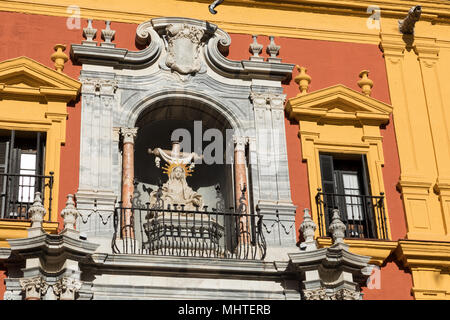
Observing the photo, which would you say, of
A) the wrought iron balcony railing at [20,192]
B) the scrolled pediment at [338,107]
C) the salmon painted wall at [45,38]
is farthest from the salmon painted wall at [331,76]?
the wrought iron balcony railing at [20,192]

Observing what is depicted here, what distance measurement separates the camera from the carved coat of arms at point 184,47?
1691cm

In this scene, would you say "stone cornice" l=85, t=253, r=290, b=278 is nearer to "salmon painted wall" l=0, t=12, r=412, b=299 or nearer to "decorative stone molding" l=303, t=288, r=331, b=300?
"decorative stone molding" l=303, t=288, r=331, b=300

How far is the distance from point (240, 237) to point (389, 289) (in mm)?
2283

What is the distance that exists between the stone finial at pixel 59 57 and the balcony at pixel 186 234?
262cm

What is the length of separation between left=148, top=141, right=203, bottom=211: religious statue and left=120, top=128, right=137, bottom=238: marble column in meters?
0.42

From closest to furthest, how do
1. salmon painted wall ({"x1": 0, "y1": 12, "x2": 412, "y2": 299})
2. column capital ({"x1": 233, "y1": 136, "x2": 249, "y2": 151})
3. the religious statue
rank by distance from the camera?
1. salmon painted wall ({"x1": 0, "y1": 12, "x2": 412, "y2": 299})
2. the religious statue
3. column capital ({"x1": 233, "y1": 136, "x2": 249, "y2": 151})

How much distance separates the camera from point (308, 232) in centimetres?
1509

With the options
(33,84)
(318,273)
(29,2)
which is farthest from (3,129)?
(318,273)

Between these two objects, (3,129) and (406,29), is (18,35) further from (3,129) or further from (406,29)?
(406,29)

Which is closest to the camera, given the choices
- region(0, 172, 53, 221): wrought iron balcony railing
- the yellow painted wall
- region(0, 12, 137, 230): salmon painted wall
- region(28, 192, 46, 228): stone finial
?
region(28, 192, 46, 228): stone finial

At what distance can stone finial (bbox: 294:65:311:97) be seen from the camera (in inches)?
675

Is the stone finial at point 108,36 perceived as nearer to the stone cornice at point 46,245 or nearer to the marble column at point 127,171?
the marble column at point 127,171

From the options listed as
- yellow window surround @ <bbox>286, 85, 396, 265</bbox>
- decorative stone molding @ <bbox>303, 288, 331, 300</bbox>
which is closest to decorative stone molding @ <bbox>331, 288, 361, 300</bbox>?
decorative stone molding @ <bbox>303, 288, 331, 300</bbox>
